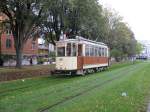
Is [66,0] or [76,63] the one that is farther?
[66,0]

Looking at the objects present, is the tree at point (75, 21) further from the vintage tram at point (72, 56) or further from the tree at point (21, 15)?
the vintage tram at point (72, 56)

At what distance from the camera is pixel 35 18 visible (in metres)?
39.7

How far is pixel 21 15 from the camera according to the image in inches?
1489

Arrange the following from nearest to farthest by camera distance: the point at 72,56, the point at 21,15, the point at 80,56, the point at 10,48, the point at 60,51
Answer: the point at 72,56 < the point at 60,51 < the point at 80,56 < the point at 21,15 < the point at 10,48

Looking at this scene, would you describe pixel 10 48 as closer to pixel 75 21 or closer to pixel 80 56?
pixel 75 21

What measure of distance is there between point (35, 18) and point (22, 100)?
86.0 ft

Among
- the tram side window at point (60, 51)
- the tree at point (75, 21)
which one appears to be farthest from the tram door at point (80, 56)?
the tree at point (75, 21)

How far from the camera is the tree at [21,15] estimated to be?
36.1 m

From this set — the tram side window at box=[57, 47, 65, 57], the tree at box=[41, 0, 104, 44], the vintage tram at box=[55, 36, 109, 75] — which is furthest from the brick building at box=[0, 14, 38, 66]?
the tram side window at box=[57, 47, 65, 57]

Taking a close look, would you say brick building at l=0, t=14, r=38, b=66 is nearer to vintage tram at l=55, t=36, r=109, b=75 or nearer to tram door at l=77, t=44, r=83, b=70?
vintage tram at l=55, t=36, r=109, b=75

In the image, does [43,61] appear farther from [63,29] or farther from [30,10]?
[30,10]

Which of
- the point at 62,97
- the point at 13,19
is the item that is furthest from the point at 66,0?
the point at 62,97

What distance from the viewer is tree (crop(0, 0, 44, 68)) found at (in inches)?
1420

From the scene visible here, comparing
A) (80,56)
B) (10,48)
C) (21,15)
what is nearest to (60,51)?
(80,56)
